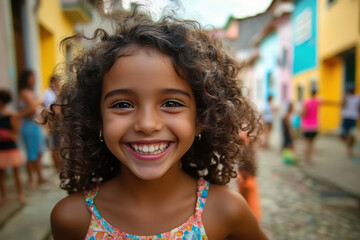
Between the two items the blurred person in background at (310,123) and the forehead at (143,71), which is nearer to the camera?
the forehead at (143,71)

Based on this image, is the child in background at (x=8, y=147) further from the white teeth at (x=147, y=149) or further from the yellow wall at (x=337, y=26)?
the yellow wall at (x=337, y=26)

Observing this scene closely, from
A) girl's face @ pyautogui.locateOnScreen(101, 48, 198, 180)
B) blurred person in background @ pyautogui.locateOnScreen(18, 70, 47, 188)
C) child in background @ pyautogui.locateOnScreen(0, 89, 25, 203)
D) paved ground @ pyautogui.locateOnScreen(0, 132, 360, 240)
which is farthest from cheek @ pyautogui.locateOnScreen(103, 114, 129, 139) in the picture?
blurred person in background @ pyautogui.locateOnScreen(18, 70, 47, 188)

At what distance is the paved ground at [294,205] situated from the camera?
282 centimetres

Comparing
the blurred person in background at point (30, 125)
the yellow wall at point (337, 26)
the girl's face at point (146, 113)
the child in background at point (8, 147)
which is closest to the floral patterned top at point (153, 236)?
the girl's face at point (146, 113)

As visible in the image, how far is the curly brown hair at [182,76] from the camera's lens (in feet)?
3.84

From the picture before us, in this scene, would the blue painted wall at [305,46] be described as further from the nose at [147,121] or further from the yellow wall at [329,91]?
the nose at [147,121]

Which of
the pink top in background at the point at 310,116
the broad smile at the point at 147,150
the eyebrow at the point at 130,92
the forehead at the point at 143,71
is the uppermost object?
the forehead at the point at 143,71

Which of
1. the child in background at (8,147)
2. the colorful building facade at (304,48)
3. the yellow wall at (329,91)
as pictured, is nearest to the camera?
Answer: the child in background at (8,147)

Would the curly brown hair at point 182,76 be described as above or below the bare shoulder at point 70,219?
above

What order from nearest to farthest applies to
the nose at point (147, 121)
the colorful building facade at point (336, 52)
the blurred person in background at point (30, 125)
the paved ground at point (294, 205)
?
the nose at point (147, 121), the paved ground at point (294, 205), the blurred person in background at point (30, 125), the colorful building facade at point (336, 52)

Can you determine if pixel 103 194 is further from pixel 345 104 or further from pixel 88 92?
pixel 345 104

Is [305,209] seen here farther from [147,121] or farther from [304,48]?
[304,48]

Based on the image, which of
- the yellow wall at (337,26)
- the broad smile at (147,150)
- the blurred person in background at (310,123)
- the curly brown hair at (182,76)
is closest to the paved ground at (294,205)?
the blurred person in background at (310,123)

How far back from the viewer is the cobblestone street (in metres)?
2.88
